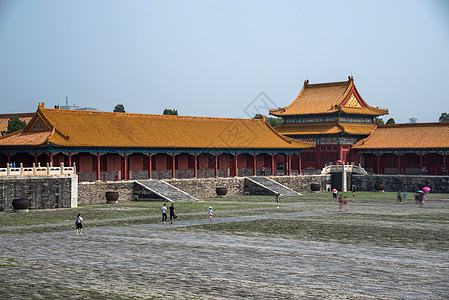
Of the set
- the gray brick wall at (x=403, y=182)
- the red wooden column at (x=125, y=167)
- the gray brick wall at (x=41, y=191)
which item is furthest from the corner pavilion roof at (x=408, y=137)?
the gray brick wall at (x=41, y=191)

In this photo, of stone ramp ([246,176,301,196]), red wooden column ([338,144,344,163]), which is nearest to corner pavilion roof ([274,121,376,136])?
red wooden column ([338,144,344,163])

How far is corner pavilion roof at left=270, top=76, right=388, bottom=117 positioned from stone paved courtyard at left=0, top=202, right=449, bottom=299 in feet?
201

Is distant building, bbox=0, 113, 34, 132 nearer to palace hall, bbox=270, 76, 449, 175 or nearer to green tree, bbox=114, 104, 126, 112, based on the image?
palace hall, bbox=270, 76, 449, 175

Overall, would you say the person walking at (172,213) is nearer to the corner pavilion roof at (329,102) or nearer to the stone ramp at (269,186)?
the stone ramp at (269,186)

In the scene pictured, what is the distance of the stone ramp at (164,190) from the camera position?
65.5m

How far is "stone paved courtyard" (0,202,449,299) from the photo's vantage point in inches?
917

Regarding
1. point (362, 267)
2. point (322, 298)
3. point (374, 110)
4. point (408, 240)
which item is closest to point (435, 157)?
point (374, 110)

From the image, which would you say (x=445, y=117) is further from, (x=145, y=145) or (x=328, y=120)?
(x=145, y=145)

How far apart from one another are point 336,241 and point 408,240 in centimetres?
364

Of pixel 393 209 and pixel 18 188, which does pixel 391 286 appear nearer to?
pixel 393 209

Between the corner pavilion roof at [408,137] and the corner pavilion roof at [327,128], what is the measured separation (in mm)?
2270

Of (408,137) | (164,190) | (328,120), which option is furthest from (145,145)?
(408,137)

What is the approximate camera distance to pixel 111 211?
5428cm

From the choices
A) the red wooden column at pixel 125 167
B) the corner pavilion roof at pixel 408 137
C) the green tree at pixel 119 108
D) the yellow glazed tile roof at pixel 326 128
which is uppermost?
the green tree at pixel 119 108
